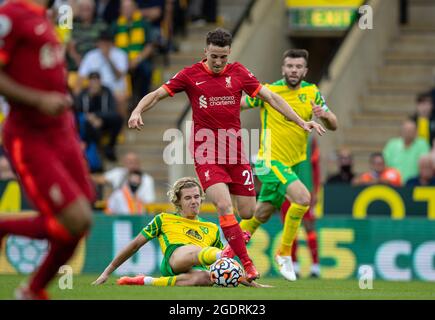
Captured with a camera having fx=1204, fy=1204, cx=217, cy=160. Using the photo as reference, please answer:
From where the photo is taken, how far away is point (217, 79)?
39.1 ft

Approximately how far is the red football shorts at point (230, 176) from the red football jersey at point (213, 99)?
0.09m

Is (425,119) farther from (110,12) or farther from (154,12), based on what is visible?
(110,12)

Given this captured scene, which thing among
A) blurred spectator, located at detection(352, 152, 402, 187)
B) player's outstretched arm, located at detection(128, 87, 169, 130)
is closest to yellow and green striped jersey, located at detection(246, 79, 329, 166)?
player's outstretched arm, located at detection(128, 87, 169, 130)

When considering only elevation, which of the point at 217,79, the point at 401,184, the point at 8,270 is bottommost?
the point at 8,270

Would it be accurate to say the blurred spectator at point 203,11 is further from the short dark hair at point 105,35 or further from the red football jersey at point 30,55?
the red football jersey at point 30,55

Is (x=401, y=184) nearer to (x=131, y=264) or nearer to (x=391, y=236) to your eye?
(x=391, y=236)

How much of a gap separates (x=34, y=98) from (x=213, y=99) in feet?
13.0

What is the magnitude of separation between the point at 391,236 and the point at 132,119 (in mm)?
6204

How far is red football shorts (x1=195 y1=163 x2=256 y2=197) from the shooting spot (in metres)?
11.8

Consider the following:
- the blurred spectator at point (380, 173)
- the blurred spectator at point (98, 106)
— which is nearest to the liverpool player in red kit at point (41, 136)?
the blurred spectator at point (380, 173)

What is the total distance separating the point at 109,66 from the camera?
20.4 metres

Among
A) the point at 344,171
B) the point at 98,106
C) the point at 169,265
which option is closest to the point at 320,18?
the point at 344,171
